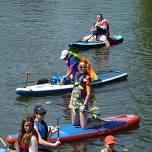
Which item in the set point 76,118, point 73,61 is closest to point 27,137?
point 76,118

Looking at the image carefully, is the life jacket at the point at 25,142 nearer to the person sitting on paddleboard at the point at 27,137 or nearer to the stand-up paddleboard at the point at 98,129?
the person sitting on paddleboard at the point at 27,137

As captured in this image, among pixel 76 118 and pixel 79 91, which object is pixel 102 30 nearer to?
pixel 76 118

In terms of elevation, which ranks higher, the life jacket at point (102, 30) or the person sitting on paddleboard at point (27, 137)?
the life jacket at point (102, 30)

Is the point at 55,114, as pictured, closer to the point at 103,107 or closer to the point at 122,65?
the point at 103,107

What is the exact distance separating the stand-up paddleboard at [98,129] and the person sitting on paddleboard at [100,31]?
42.8 feet

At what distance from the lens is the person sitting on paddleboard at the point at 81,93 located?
16203mm

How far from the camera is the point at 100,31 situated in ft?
102

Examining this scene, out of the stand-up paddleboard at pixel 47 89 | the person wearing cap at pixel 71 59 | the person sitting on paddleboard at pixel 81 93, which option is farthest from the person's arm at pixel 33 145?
the stand-up paddleboard at pixel 47 89

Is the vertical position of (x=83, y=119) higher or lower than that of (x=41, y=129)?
higher

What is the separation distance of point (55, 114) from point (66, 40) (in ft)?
44.9

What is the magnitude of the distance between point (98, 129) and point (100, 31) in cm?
1458

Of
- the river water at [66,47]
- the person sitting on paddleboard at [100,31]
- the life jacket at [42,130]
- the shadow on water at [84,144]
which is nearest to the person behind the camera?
the life jacket at [42,130]

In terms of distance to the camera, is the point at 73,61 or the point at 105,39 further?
the point at 105,39

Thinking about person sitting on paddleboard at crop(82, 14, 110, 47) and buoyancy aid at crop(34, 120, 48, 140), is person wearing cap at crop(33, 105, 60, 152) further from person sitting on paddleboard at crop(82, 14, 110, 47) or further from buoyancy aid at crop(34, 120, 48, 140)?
person sitting on paddleboard at crop(82, 14, 110, 47)
